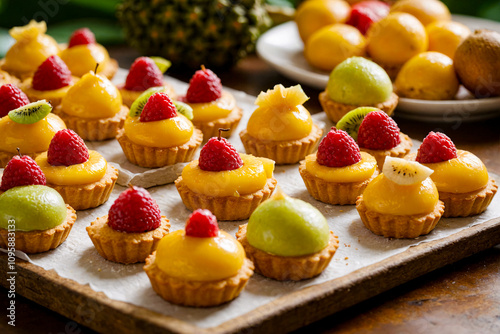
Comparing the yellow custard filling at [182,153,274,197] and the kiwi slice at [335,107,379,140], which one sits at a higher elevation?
the kiwi slice at [335,107,379,140]

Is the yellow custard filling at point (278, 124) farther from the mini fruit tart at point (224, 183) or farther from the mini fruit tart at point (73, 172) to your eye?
the mini fruit tart at point (73, 172)

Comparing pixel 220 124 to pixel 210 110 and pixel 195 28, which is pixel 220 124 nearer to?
pixel 210 110

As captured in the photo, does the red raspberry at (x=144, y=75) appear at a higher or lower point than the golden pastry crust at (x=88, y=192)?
higher

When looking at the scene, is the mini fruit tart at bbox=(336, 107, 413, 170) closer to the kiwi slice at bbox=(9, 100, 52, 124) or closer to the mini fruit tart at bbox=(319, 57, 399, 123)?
the mini fruit tart at bbox=(319, 57, 399, 123)

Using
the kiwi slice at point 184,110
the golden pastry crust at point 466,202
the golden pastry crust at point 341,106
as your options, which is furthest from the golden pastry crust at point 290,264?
the golden pastry crust at point 341,106

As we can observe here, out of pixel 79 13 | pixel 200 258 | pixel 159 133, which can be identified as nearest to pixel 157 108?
pixel 159 133

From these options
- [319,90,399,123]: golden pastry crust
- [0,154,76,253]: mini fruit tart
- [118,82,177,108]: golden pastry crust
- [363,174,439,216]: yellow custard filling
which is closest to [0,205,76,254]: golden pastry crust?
[0,154,76,253]: mini fruit tart

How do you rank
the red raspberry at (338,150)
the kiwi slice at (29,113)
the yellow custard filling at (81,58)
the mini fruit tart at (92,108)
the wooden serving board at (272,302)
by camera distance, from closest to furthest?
the wooden serving board at (272,302)
the red raspberry at (338,150)
the kiwi slice at (29,113)
the mini fruit tart at (92,108)
the yellow custard filling at (81,58)
